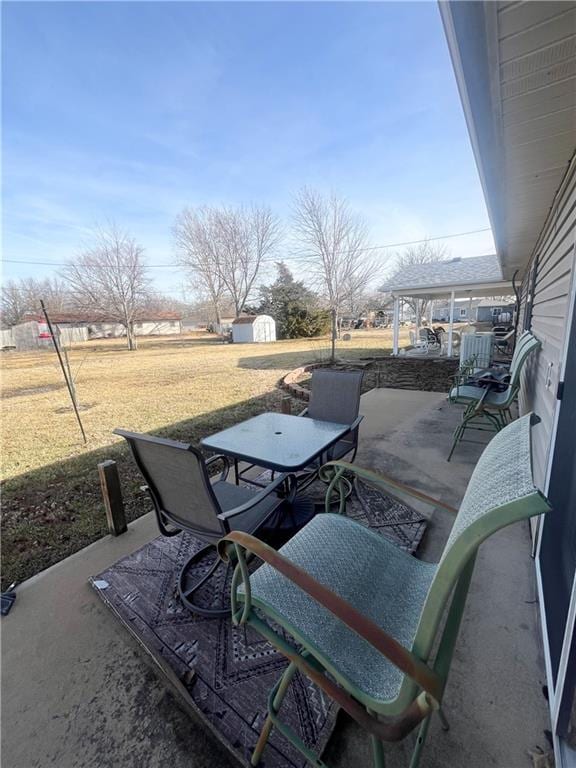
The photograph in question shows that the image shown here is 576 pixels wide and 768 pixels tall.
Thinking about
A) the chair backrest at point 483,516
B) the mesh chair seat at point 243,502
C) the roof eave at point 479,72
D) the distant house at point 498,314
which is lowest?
the mesh chair seat at point 243,502

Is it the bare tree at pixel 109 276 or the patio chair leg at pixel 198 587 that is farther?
the bare tree at pixel 109 276

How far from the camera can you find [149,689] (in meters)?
1.31

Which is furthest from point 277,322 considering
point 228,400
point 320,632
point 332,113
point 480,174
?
point 320,632

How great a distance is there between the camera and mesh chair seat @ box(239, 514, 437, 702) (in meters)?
0.93

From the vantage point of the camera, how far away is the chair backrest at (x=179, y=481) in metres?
1.35

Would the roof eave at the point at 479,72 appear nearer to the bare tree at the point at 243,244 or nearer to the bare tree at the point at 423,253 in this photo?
the bare tree at the point at 243,244

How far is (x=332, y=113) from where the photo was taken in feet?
27.6

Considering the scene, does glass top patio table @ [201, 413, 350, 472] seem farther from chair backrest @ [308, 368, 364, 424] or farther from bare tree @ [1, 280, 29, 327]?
bare tree @ [1, 280, 29, 327]

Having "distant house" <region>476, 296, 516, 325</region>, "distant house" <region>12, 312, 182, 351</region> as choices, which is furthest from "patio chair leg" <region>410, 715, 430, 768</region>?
"distant house" <region>476, 296, 516, 325</region>

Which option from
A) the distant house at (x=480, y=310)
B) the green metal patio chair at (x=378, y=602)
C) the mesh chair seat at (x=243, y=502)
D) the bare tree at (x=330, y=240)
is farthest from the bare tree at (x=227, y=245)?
the green metal patio chair at (x=378, y=602)

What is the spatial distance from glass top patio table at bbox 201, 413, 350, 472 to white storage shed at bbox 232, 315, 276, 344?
18.9m

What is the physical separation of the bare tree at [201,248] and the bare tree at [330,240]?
31.0 feet

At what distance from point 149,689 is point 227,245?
27420 mm

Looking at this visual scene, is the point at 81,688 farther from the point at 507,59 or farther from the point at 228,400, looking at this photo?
the point at 228,400
